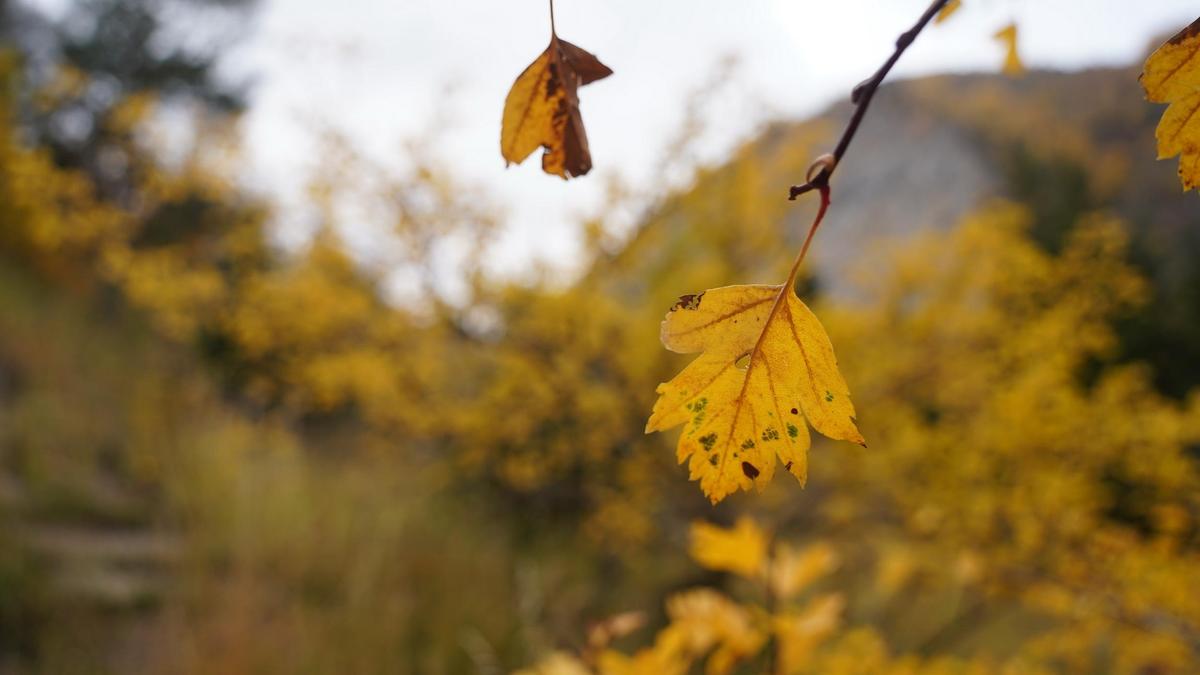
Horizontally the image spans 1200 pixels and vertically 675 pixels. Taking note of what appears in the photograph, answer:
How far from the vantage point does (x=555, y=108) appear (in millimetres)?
281

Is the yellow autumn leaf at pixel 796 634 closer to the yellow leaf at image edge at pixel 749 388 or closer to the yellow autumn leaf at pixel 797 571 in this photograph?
the yellow autumn leaf at pixel 797 571

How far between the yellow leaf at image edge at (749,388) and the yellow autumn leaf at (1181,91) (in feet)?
0.45

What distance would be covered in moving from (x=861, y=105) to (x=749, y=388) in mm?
111

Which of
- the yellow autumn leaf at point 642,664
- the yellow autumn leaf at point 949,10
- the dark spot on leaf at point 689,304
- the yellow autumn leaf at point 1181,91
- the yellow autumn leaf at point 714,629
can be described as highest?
the yellow autumn leaf at point 949,10

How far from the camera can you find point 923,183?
1566cm

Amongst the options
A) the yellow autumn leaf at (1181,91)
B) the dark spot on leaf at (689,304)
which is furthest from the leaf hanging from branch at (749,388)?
the yellow autumn leaf at (1181,91)

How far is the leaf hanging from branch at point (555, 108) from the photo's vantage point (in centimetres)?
28

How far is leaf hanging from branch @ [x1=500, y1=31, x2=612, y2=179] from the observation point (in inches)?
10.9

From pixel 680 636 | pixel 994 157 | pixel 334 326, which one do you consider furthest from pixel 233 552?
pixel 994 157

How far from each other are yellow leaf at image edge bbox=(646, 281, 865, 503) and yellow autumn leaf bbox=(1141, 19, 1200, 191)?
136 mm

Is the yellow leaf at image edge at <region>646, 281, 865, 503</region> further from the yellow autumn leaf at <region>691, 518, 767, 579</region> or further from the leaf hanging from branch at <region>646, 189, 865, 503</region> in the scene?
the yellow autumn leaf at <region>691, 518, 767, 579</region>

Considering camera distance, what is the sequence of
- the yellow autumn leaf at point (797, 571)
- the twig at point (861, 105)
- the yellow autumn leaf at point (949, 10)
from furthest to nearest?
1. the yellow autumn leaf at point (797, 571)
2. the yellow autumn leaf at point (949, 10)
3. the twig at point (861, 105)

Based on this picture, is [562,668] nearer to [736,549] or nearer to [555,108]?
[736,549]

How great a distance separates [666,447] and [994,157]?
54.2ft
